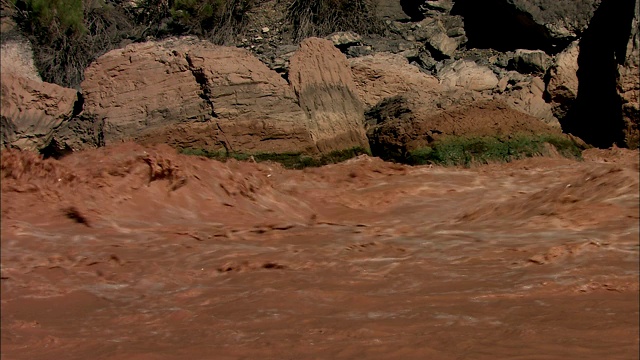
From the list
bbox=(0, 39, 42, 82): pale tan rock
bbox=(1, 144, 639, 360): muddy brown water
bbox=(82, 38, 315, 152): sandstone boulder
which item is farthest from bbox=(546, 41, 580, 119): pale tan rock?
bbox=(0, 39, 42, 82): pale tan rock

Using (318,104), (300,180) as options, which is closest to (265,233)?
(300,180)

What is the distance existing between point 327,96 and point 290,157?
0.82 m

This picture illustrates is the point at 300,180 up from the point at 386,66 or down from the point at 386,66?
down

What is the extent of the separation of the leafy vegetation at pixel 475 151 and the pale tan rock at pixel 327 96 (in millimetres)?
730

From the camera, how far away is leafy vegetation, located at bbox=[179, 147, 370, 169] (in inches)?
360

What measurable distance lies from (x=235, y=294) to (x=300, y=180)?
3.94 meters

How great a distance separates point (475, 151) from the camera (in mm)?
9117

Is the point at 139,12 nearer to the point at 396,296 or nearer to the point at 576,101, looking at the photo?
the point at 576,101

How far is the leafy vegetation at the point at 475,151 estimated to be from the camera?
29.8 feet

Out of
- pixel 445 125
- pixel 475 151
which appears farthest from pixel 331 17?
pixel 475 151

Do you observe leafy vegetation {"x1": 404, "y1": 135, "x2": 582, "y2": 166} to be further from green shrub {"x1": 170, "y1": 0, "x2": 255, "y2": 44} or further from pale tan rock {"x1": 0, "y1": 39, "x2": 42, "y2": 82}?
pale tan rock {"x1": 0, "y1": 39, "x2": 42, "y2": 82}

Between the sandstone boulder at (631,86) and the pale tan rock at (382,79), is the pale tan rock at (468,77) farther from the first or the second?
the sandstone boulder at (631,86)

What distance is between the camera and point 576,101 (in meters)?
10.2

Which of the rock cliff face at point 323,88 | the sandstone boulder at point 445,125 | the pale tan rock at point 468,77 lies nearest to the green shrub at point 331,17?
the rock cliff face at point 323,88
